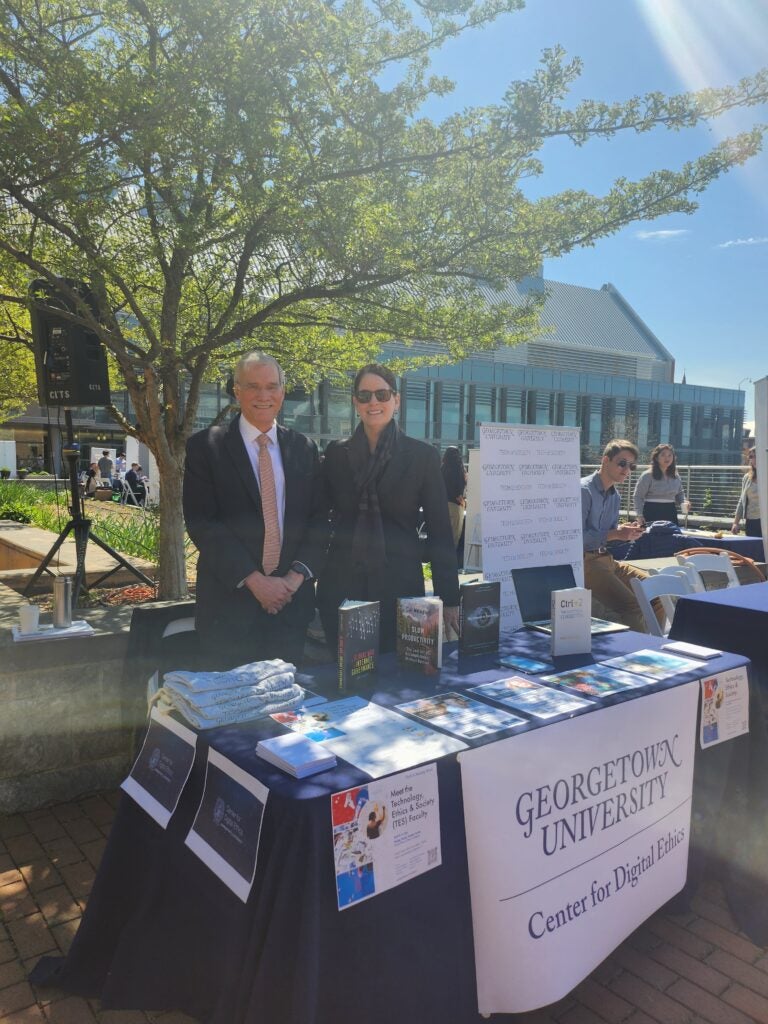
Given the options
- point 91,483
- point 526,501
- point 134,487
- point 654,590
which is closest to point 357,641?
point 526,501

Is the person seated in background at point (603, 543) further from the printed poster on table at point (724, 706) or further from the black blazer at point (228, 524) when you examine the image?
the black blazer at point (228, 524)

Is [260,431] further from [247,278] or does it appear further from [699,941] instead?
[247,278]

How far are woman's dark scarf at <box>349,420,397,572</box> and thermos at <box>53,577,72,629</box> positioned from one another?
4.97 feet

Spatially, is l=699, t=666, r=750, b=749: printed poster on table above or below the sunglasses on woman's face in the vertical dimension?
below

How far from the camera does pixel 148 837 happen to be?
6.35ft

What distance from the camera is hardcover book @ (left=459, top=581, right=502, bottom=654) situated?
260 cm

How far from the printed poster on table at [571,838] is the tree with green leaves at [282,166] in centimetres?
316

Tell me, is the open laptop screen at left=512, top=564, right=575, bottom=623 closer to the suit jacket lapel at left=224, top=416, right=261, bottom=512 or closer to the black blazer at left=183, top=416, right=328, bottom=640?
the black blazer at left=183, top=416, right=328, bottom=640

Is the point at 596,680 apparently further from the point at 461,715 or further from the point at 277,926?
the point at 277,926

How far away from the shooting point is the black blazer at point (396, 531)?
2.90m

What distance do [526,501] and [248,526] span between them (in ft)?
5.22

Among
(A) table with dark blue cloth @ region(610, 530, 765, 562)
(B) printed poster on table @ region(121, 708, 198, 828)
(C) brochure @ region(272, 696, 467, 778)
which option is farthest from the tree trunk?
(A) table with dark blue cloth @ region(610, 530, 765, 562)

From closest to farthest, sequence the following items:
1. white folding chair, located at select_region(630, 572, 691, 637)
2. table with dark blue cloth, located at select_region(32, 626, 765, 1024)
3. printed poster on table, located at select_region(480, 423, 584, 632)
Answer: table with dark blue cloth, located at select_region(32, 626, 765, 1024) → printed poster on table, located at select_region(480, 423, 584, 632) → white folding chair, located at select_region(630, 572, 691, 637)

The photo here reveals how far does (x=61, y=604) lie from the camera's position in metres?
3.36
